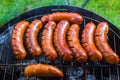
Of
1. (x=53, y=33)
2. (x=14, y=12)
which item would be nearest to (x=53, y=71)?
(x=53, y=33)

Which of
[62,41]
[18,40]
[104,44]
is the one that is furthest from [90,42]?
[18,40]

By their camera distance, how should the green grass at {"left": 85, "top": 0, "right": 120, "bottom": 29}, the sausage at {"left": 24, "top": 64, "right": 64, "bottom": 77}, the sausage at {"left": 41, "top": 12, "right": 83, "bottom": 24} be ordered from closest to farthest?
the sausage at {"left": 24, "top": 64, "right": 64, "bottom": 77} → the sausage at {"left": 41, "top": 12, "right": 83, "bottom": 24} → the green grass at {"left": 85, "top": 0, "right": 120, "bottom": 29}

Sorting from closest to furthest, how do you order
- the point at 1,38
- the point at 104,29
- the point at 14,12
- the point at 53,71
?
the point at 53,71
the point at 104,29
the point at 1,38
the point at 14,12

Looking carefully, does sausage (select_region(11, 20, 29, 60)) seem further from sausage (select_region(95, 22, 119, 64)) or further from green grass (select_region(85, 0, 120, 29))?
green grass (select_region(85, 0, 120, 29))

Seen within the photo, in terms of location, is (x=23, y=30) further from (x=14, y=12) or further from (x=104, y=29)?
(x=14, y=12)

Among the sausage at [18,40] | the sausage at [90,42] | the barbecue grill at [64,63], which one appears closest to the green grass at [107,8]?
the barbecue grill at [64,63]

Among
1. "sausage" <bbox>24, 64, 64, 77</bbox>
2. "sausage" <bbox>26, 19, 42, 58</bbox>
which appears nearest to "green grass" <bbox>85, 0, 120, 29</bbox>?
"sausage" <bbox>26, 19, 42, 58</bbox>

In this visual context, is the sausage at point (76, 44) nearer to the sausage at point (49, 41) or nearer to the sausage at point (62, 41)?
the sausage at point (62, 41)
